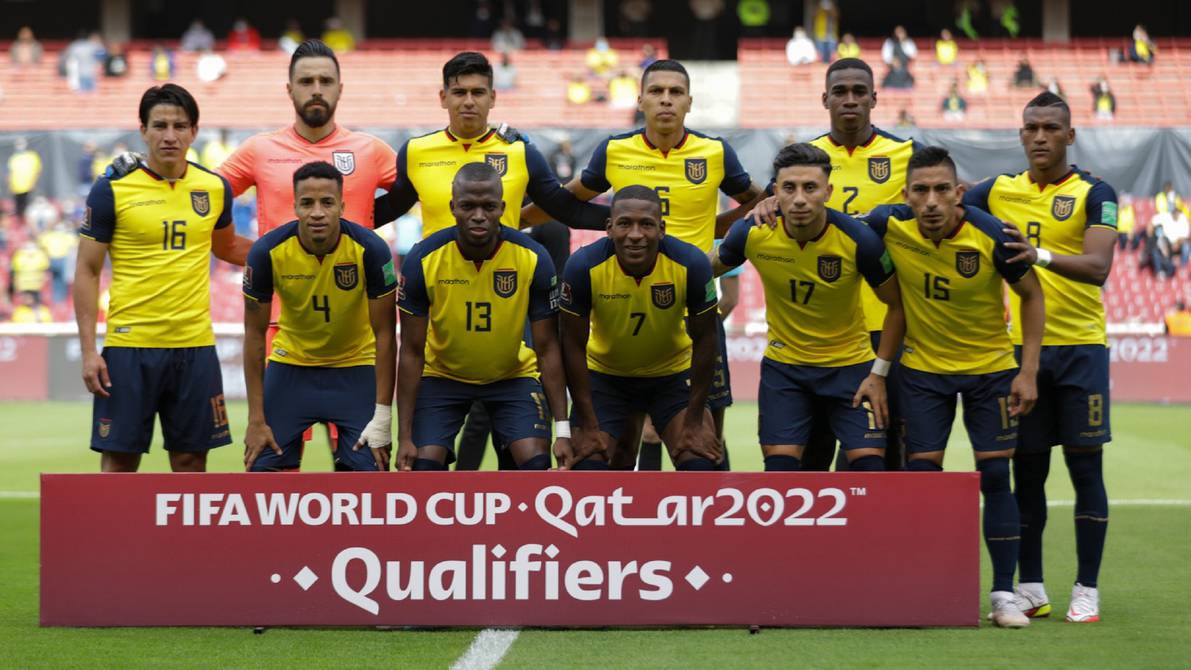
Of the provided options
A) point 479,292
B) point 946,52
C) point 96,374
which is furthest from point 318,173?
point 946,52

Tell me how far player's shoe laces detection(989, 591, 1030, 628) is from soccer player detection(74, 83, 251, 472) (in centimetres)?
373

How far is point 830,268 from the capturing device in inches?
260

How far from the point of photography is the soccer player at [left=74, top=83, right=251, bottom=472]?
23.0ft

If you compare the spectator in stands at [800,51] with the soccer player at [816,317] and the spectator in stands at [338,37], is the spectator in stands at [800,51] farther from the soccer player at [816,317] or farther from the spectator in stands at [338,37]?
the soccer player at [816,317]

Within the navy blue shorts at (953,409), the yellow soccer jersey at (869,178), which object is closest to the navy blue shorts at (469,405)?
the navy blue shorts at (953,409)

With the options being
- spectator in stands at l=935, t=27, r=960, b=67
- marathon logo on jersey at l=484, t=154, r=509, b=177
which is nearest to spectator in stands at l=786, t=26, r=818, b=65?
spectator in stands at l=935, t=27, r=960, b=67

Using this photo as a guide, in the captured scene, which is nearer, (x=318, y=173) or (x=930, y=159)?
(x=930, y=159)

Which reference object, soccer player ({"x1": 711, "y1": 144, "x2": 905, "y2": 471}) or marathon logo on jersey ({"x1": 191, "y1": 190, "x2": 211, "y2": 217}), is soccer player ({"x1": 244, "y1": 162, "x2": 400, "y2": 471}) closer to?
marathon logo on jersey ({"x1": 191, "y1": 190, "x2": 211, "y2": 217})

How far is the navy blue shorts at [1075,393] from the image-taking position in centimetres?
651

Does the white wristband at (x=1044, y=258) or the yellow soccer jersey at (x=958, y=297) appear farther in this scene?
the yellow soccer jersey at (x=958, y=297)

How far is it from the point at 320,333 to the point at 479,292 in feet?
2.66

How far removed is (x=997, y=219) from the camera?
6398 mm

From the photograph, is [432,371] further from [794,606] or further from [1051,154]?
[1051,154]

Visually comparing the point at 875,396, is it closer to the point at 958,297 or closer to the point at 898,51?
the point at 958,297
